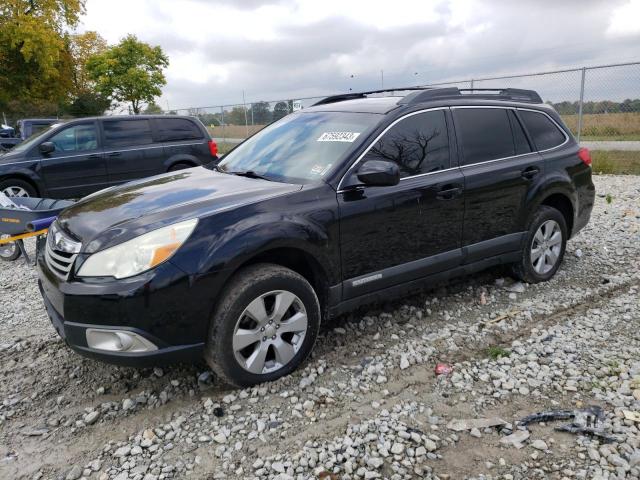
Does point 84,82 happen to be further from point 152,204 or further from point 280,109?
point 152,204

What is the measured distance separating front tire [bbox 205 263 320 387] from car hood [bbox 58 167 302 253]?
485mm

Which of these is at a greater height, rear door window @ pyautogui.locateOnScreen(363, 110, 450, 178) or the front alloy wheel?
rear door window @ pyautogui.locateOnScreen(363, 110, 450, 178)

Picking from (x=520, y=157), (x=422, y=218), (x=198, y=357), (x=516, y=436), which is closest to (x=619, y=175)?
(x=520, y=157)

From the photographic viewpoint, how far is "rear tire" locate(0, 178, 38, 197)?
8742 mm

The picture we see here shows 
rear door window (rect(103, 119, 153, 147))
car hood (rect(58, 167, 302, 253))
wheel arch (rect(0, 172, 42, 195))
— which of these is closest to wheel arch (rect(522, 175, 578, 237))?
car hood (rect(58, 167, 302, 253))

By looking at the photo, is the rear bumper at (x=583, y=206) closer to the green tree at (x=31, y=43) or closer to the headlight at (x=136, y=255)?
the headlight at (x=136, y=255)

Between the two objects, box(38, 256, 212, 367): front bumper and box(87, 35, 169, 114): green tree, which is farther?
box(87, 35, 169, 114): green tree

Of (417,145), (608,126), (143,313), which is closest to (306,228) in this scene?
(143,313)

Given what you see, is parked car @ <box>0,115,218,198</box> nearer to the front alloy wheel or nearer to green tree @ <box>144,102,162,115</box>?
the front alloy wheel

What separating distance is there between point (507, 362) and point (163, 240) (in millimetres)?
2407

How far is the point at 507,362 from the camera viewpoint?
3523mm

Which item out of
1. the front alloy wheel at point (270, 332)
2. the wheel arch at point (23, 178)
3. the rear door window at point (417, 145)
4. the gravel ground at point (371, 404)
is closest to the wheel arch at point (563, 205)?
the gravel ground at point (371, 404)

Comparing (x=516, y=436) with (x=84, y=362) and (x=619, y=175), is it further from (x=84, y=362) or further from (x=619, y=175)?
(x=619, y=175)

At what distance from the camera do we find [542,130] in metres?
4.87
